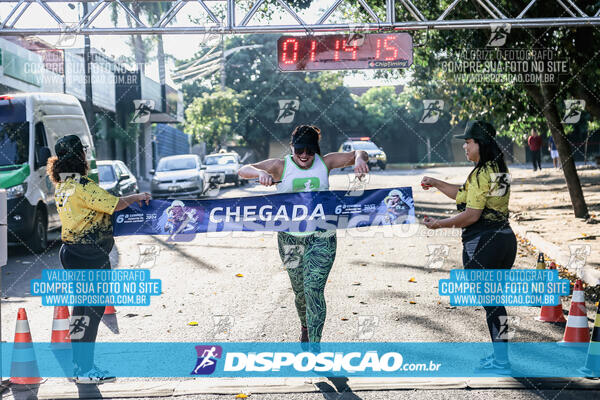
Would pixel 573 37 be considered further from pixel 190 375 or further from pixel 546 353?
pixel 190 375

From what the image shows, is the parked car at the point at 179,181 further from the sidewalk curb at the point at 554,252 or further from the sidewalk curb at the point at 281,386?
the sidewalk curb at the point at 281,386

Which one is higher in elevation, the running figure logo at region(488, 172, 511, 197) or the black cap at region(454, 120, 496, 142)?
the black cap at region(454, 120, 496, 142)

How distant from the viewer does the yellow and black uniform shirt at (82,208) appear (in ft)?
18.3

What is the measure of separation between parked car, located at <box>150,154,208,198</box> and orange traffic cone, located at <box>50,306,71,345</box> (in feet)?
57.8

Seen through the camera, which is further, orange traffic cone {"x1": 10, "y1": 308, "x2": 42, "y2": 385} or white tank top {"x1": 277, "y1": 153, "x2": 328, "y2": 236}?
white tank top {"x1": 277, "y1": 153, "x2": 328, "y2": 236}

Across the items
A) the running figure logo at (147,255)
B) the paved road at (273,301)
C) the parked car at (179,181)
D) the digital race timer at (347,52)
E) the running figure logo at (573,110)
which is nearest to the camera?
the paved road at (273,301)

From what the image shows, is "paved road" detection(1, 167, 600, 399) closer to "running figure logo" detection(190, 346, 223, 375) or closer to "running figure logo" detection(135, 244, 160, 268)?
"running figure logo" detection(135, 244, 160, 268)

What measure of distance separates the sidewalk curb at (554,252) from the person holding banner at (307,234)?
4.53m

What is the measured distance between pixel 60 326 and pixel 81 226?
126 centimetres

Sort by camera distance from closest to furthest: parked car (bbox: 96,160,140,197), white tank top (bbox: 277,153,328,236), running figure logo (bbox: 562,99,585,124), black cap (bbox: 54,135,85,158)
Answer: black cap (bbox: 54,135,85,158)
white tank top (bbox: 277,153,328,236)
running figure logo (bbox: 562,99,585,124)
parked car (bbox: 96,160,140,197)

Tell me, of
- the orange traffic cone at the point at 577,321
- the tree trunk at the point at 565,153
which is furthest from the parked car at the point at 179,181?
the orange traffic cone at the point at 577,321

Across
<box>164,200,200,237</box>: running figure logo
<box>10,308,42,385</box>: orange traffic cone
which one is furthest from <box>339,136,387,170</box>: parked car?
<box>10,308,42,385</box>: orange traffic cone

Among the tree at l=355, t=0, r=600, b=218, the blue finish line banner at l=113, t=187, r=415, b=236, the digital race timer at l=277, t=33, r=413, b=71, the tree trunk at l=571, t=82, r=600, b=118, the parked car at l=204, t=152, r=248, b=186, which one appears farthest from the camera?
the parked car at l=204, t=152, r=248, b=186

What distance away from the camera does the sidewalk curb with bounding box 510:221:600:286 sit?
9.04 metres
